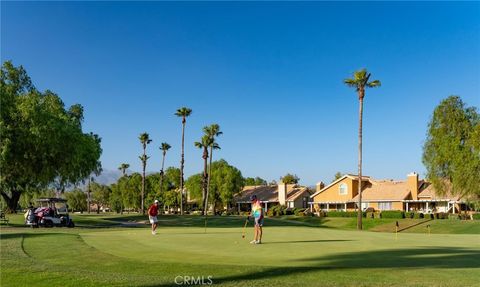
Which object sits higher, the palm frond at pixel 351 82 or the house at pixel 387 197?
the palm frond at pixel 351 82

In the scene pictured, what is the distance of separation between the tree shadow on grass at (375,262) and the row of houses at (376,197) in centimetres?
5001

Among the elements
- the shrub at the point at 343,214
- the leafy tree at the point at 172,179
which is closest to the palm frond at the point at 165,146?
the leafy tree at the point at 172,179

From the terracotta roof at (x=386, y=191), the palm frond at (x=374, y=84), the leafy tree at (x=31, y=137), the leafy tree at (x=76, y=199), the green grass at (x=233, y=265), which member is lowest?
the leafy tree at (x=76, y=199)

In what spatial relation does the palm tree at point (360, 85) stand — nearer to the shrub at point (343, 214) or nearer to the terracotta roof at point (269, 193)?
the shrub at point (343, 214)

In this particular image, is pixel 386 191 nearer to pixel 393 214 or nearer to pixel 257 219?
pixel 393 214

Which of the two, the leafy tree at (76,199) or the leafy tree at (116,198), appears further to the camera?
the leafy tree at (76,199)

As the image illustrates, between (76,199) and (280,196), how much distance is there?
73.2 meters

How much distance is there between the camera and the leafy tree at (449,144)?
5753cm

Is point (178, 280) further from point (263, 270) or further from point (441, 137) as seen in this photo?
point (441, 137)

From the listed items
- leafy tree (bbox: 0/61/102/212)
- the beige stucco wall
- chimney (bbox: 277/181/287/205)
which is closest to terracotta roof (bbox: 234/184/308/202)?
chimney (bbox: 277/181/287/205)

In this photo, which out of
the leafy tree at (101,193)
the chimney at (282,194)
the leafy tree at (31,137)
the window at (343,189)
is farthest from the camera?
the leafy tree at (101,193)

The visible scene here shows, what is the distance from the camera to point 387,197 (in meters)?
76.8

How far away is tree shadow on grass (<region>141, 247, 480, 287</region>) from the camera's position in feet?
35.9

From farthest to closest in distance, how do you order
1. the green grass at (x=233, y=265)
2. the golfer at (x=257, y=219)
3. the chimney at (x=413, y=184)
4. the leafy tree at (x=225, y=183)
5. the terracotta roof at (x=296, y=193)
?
1. the leafy tree at (x=225, y=183)
2. the terracotta roof at (x=296, y=193)
3. the chimney at (x=413, y=184)
4. the golfer at (x=257, y=219)
5. the green grass at (x=233, y=265)
